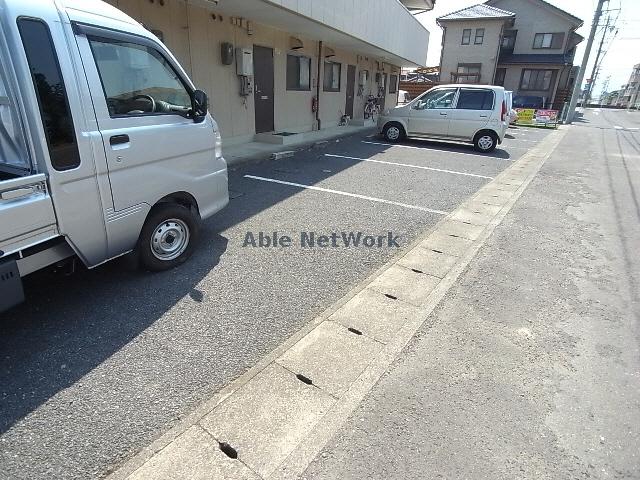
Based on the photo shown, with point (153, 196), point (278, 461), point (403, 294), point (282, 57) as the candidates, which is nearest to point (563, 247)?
point (403, 294)

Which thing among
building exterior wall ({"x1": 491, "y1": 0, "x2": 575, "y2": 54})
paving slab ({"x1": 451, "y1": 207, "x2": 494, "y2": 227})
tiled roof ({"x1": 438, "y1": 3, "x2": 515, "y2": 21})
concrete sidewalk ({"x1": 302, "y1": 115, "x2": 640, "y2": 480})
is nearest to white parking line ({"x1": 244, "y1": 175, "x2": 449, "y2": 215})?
paving slab ({"x1": 451, "y1": 207, "x2": 494, "y2": 227})

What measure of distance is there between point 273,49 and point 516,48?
1283 inches

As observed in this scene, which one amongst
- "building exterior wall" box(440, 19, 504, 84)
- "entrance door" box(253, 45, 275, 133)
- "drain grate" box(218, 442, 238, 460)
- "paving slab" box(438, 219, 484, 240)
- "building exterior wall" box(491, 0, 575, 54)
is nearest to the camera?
"drain grate" box(218, 442, 238, 460)

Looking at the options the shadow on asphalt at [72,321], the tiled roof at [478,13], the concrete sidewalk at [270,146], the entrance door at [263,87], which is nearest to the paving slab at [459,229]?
the shadow on asphalt at [72,321]

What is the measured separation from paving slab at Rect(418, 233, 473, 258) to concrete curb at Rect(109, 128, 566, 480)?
0.40 m

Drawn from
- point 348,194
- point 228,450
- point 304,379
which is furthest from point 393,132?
point 228,450

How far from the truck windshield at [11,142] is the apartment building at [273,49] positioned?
4512 millimetres

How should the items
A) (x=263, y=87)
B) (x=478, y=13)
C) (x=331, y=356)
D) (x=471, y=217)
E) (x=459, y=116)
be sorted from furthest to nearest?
(x=478, y=13) < (x=459, y=116) < (x=263, y=87) < (x=471, y=217) < (x=331, y=356)

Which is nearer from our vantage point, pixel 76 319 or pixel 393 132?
pixel 76 319

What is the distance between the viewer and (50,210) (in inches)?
92.7

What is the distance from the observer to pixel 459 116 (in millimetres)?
10578

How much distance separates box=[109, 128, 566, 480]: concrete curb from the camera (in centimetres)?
172

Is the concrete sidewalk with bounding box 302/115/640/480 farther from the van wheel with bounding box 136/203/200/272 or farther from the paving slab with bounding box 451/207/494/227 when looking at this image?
the van wheel with bounding box 136/203/200/272

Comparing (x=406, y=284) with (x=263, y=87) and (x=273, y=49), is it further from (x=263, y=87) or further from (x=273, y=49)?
(x=273, y=49)
